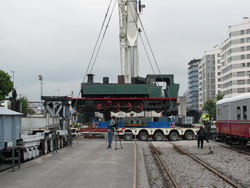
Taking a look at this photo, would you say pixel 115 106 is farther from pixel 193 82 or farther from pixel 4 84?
pixel 193 82

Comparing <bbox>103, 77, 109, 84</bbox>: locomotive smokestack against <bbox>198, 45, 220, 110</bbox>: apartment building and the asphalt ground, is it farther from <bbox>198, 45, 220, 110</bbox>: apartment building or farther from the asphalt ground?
<bbox>198, 45, 220, 110</bbox>: apartment building

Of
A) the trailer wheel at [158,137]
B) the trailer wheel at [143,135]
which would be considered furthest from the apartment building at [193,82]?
the trailer wheel at [143,135]

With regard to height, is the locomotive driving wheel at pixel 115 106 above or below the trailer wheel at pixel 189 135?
above

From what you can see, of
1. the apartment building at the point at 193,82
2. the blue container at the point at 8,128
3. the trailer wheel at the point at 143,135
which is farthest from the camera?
the apartment building at the point at 193,82

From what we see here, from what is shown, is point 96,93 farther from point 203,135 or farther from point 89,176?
point 89,176

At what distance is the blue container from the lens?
9930 mm

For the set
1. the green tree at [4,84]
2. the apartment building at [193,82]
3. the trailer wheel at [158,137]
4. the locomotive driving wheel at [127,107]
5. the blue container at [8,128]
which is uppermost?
the apartment building at [193,82]

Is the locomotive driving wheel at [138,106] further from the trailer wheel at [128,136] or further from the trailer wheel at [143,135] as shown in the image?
the trailer wheel at [128,136]

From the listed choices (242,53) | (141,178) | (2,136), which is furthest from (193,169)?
(242,53)

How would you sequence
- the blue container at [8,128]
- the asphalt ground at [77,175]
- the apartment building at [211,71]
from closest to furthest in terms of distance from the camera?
the asphalt ground at [77,175]
the blue container at [8,128]
the apartment building at [211,71]

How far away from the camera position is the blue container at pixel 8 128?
9.93 metres

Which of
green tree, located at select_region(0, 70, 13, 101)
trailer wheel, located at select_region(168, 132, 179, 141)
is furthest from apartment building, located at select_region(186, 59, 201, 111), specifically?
trailer wheel, located at select_region(168, 132, 179, 141)

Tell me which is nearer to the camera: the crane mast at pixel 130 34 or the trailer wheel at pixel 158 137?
the trailer wheel at pixel 158 137

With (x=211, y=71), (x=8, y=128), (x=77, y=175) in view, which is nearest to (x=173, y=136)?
(x=8, y=128)
